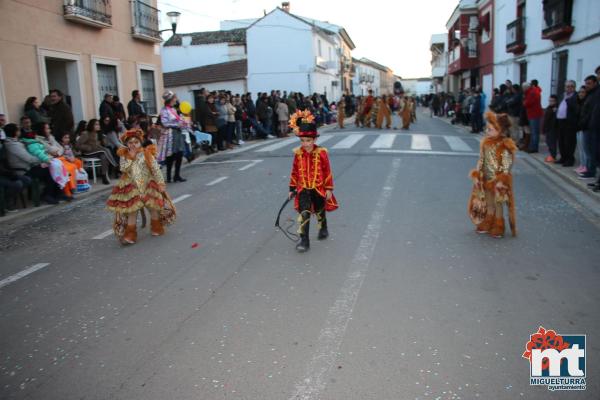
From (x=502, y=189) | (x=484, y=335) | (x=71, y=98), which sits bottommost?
(x=484, y=335)

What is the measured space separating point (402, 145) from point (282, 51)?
2815cm

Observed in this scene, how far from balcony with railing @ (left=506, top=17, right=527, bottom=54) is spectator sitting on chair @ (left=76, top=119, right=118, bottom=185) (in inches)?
684

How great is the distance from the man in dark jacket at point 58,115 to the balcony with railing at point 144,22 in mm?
6022

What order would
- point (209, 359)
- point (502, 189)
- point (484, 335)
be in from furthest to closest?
point (502, 189) < point (484, 335) < point (209, 359)

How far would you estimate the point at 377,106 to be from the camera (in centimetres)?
2572

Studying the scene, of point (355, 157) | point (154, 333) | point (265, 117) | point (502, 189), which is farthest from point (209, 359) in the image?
point (265, 117)

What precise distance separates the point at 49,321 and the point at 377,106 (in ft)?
74.8

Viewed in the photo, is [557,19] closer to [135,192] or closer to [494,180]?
[494,180]

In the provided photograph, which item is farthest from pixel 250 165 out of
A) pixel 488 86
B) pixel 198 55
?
pixel 198 55

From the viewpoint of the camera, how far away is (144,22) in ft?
57.9

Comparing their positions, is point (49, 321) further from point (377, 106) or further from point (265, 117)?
point (377, 106)

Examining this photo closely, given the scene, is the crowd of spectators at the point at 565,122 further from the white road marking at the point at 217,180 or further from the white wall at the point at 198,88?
the white wall at the point at 198,88

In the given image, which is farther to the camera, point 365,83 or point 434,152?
point 365,83

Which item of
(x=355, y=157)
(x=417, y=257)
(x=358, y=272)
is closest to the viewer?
(x=358, y=272)
